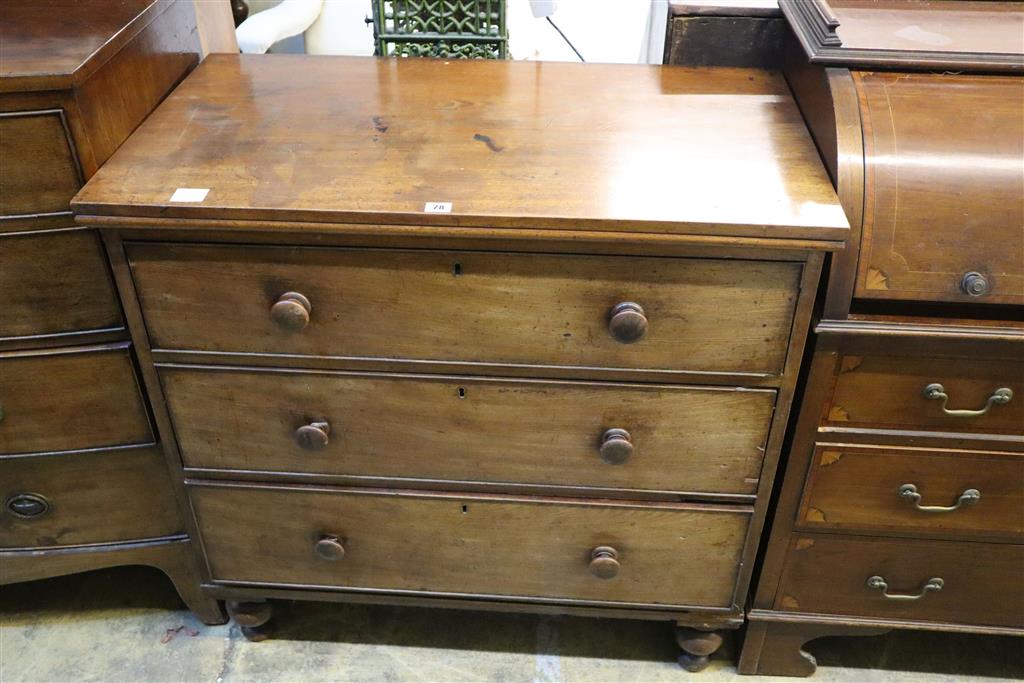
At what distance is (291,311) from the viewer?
112 centimetres

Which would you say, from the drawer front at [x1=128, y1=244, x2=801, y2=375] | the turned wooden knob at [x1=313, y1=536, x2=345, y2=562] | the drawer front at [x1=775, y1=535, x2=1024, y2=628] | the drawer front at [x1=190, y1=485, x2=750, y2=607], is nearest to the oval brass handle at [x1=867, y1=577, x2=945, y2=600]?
the drawer front at [x1=775, y1=535, x2=1024, y2=628]

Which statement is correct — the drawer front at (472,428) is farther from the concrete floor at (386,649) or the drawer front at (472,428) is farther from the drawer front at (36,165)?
the concrete floor at (386,649)

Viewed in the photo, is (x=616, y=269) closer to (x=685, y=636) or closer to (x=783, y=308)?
(x=783, y=308)

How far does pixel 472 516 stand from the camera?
135 centimetres

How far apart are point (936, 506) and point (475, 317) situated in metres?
0.76

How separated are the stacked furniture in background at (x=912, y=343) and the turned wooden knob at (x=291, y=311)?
0.68 m

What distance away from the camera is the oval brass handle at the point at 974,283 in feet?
3.49

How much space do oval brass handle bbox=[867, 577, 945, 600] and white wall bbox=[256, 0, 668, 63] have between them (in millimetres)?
1125

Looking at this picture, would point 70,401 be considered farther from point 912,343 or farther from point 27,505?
point 912,343

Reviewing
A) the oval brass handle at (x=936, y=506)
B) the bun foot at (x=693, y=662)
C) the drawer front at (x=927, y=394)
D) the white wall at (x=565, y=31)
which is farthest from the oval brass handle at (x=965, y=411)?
the white wall at (x=565, y=31)

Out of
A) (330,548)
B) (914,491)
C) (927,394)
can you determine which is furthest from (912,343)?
(330,548)

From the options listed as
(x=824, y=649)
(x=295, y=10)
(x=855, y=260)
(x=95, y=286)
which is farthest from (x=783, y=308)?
(x=295, y=10)

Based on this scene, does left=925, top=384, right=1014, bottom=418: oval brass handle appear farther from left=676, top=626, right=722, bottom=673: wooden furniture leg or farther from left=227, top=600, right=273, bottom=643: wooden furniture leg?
left=227, top=600, right=273, bottom=643: wooden furniture leg

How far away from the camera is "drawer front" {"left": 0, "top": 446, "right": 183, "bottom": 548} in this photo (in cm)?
138
